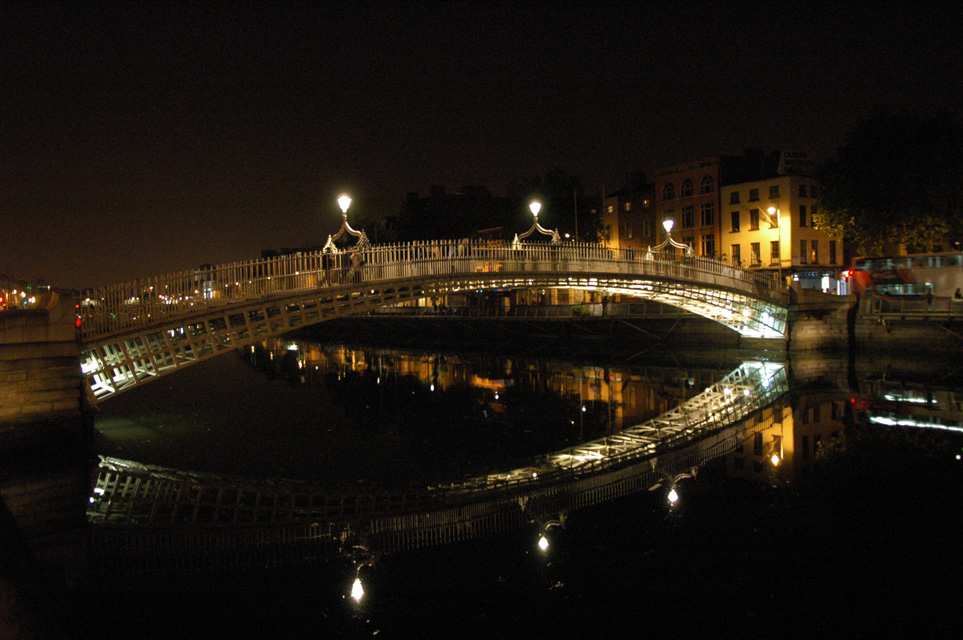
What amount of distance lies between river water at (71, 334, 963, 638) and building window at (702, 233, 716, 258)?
2825 centimetres

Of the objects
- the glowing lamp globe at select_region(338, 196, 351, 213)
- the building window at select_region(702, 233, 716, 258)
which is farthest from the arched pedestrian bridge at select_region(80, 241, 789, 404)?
the building window at select_region(702, 233, 716, 258)

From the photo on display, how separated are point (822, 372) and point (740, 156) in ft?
99.5

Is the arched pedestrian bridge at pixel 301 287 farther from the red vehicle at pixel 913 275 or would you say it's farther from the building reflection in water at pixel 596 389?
the red vehicle at pixel 913 275

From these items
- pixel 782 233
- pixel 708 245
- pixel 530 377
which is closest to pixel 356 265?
pixel 530 377

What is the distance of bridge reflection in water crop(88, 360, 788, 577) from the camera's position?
9703mm

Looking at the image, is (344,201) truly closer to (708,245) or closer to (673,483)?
(673,483)

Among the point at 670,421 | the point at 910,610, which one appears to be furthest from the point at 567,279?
the point at 910,610

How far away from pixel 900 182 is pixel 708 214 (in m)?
16.3

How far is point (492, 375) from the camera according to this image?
1222 inches

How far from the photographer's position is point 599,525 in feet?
33.7

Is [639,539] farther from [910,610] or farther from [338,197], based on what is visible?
[338,197]

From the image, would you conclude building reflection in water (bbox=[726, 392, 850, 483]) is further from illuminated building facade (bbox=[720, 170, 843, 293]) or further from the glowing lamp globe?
illuminated building facade (bbox=[720, 170, 843, 293])

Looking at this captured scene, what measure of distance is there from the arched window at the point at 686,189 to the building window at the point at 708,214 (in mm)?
1680

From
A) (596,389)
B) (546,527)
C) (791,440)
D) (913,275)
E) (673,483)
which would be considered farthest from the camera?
(913,275)
